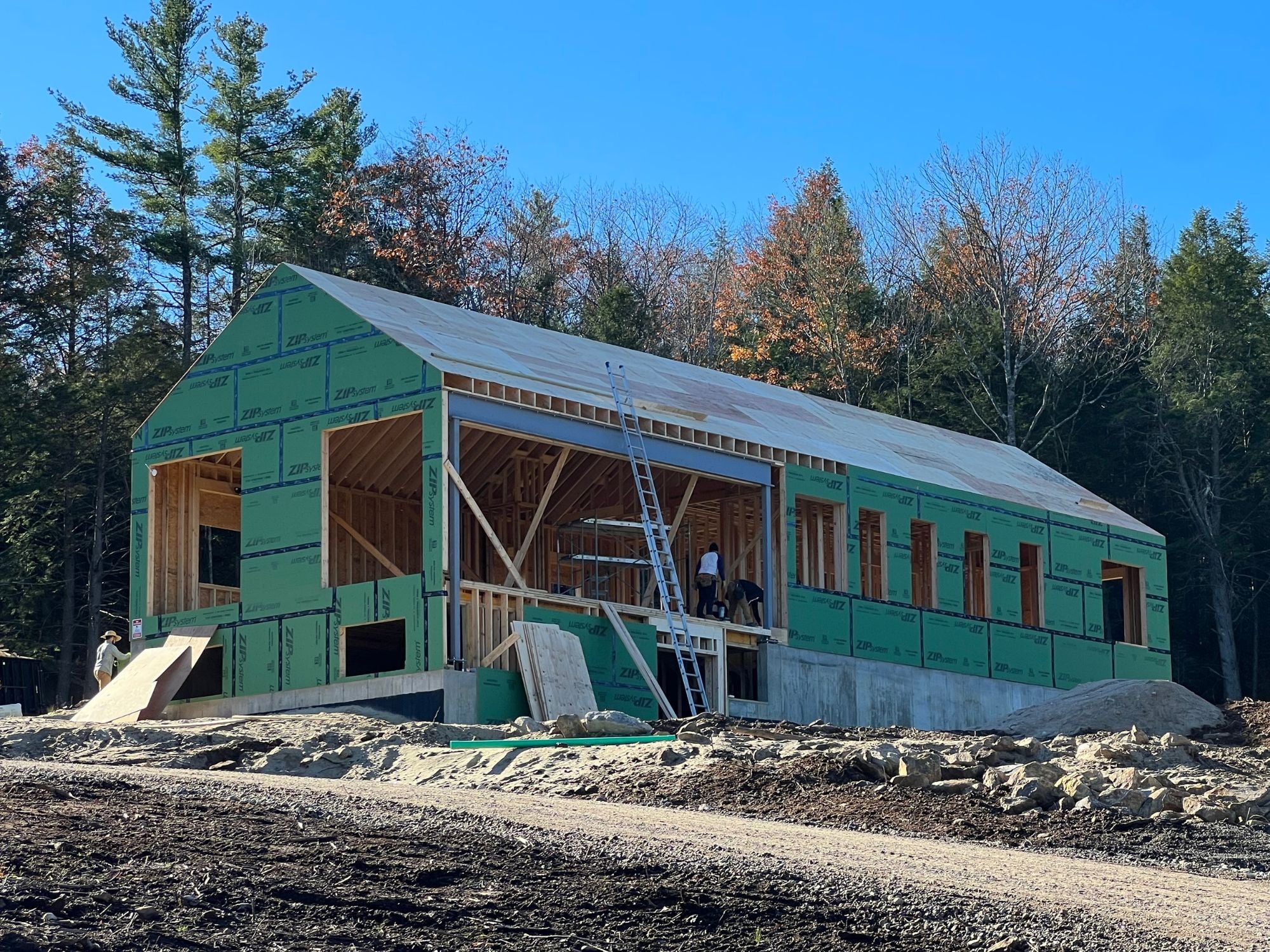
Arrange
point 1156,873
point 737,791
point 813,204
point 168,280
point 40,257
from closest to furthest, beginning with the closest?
point 1156,873 → point 737,791 → point 40,257 → point 168,280 → point 813,204

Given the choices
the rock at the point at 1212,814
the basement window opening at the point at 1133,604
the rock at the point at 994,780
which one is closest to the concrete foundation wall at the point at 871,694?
the basement window opening at the point at 1133,604

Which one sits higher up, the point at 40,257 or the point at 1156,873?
the point at 40,257

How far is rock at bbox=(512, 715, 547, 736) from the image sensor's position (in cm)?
1659

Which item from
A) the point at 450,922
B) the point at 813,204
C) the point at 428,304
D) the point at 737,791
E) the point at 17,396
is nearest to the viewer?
the point at 450,922

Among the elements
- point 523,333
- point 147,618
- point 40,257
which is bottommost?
point 147,618

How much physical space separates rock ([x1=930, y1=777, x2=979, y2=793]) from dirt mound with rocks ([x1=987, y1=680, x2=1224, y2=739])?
8.26 meters

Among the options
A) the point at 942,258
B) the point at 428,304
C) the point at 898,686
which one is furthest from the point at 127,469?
the point at 942,258

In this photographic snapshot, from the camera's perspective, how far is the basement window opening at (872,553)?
26156 mm

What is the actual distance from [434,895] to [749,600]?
15.7 m

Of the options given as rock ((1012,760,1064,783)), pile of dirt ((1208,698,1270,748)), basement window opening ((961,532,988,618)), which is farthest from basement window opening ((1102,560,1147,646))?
rock ((1012,760,1064,783))

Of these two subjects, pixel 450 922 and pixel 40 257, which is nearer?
pixel 450 922

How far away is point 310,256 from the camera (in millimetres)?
43531

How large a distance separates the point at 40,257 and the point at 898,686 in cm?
2230

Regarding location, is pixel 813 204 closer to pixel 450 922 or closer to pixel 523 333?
pixel 523 333
